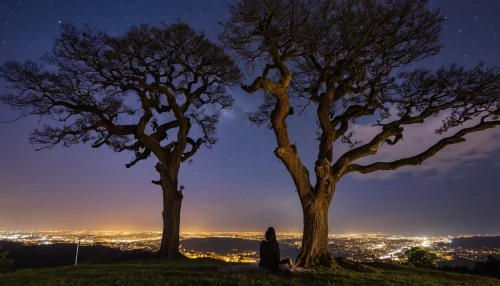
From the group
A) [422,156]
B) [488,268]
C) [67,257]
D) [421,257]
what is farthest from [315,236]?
[67,257]

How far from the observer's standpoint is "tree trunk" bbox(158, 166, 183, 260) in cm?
1783

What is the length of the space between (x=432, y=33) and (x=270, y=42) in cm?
656

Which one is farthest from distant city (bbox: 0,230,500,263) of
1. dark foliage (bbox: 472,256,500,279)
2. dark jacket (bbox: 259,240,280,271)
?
dark jacket (bbox: 259,240,280,271)

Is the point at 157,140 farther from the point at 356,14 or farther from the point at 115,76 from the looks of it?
the point at 356,14

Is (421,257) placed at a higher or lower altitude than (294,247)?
lower

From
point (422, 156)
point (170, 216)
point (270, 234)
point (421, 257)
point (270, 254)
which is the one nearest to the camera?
point (270, 254)

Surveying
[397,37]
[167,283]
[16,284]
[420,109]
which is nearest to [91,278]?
[16,284]

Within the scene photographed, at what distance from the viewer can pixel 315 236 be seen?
527 inches

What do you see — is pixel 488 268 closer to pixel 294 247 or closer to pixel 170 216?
pixel 294 247

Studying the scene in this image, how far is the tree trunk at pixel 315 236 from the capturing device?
43.1 ft

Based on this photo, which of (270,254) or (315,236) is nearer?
(270,254)

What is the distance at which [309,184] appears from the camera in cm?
1411

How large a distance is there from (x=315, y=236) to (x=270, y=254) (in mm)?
3463

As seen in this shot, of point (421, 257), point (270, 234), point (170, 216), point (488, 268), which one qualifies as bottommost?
point (488, 268)
